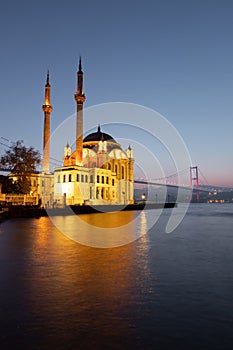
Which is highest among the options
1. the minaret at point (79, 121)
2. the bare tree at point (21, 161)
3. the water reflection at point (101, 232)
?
the minaret at point (79, 121)

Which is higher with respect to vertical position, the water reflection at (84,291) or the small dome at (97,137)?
the small dome at (97,137)

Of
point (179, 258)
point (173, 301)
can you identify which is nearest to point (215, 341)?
point (173, 301)

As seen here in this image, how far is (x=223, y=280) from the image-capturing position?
816 cm

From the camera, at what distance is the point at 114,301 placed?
6.22 m

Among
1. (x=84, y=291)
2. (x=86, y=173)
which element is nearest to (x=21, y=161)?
(x=86, y=173)

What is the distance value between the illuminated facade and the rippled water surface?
37618mm

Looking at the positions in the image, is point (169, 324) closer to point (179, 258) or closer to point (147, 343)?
point (147, 343)

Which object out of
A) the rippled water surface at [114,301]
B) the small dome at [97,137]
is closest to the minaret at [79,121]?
the small dome at [97,137]

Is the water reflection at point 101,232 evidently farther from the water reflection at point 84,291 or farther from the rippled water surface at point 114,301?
the rippled water surface at point 114,301

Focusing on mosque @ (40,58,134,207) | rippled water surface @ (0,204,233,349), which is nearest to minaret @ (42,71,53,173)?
mosque @ (40,58,134,207)

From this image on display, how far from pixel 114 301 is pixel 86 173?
52.9 m

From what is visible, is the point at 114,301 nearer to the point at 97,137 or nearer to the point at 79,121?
the point at 79,121

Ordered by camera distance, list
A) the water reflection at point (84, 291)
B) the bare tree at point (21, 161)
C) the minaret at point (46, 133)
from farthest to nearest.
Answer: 1. the minaret at point (46, 133)
2. the bare tree at point (21, 161)
3. the water reflection at point (84, 291)

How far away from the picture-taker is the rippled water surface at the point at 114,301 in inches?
178
